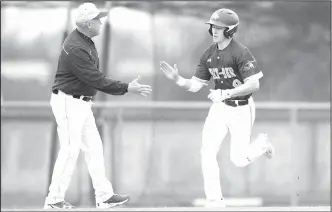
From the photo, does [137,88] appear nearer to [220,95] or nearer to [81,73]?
[81,73]

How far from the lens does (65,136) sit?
23.2ft

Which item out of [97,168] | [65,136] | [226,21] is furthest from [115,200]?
[226,21]

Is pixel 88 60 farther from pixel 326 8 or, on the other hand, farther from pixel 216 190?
pixel 326 8

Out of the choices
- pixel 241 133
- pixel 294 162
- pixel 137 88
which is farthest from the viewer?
pixel 294 162

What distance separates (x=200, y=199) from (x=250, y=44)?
1.86m

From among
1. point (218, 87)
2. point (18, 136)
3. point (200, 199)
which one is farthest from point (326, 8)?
point (218, 87)

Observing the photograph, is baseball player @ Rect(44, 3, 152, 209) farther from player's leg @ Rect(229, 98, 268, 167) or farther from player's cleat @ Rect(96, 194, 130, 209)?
player's leg @ Rect(229, 98, 268, 167)

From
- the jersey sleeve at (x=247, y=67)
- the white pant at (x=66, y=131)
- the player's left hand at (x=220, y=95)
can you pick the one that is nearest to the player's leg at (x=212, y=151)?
the player's left hand at (x=220, y=95)

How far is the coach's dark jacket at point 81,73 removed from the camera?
6977 mm

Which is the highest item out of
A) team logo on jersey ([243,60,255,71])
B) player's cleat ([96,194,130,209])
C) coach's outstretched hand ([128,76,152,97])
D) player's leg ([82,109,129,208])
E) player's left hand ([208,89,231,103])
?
team logo on jersey ([243,60,255,71])

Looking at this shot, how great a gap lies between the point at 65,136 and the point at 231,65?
120cm

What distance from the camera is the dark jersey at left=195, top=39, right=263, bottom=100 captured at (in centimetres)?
702

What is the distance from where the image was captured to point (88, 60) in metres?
7.01

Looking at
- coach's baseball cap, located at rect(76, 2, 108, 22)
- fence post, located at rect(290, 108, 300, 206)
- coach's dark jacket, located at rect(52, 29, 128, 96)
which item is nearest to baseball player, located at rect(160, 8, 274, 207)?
coach's dark jacket, located at rect(52, 29, 128, 96)
